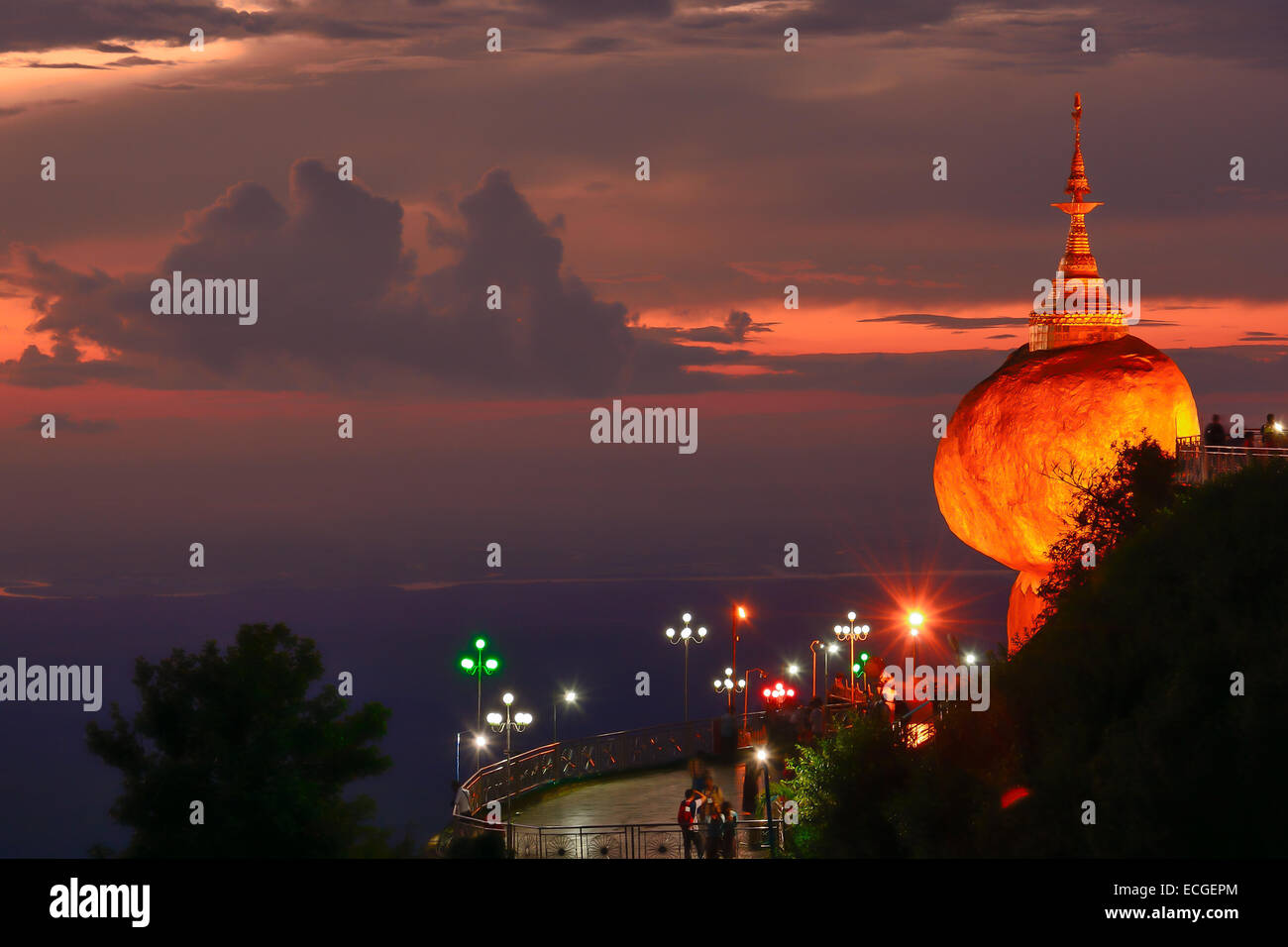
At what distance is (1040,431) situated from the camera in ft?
97.1

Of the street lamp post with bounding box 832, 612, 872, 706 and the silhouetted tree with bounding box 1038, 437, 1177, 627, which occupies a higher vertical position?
the silhouetted tree with bounding box 1038, 437, 1177, 627

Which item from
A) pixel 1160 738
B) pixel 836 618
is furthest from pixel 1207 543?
pixel 836 618

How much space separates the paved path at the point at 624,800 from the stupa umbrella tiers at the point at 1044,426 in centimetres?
750

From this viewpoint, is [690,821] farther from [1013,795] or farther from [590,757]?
[590,757]

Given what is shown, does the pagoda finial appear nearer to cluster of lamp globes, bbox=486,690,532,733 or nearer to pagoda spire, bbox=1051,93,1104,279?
pagoda spire, bbox=1051,93,1104,279

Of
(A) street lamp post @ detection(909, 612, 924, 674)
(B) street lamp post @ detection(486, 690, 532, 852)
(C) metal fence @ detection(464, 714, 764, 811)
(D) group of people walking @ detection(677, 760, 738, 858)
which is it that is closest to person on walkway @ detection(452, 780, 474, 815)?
(C) metal fence @ detection(464, 714, 764, 811)

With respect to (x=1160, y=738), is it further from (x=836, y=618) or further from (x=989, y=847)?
(x=836, y=618)

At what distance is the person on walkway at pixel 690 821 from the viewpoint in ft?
78.9

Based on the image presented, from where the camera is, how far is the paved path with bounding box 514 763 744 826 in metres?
28.2

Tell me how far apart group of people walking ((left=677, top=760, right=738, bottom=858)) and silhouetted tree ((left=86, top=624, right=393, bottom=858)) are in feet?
22.1

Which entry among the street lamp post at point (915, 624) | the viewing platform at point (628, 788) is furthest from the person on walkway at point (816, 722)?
the street lamp post at point (915, 624)

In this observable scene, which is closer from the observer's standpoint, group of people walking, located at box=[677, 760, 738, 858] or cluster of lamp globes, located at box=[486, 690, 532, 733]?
group of people walking, located at box=[677, 760, 738, 858]

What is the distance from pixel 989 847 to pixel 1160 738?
10.1 feet
